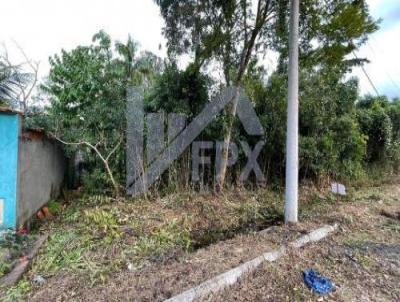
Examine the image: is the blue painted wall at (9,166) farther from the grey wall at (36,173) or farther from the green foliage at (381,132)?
the green foliage at (381,132)

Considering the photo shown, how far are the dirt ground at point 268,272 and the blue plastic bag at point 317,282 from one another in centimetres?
5

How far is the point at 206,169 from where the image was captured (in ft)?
16.2

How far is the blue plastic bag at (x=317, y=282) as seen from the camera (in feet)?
6.73

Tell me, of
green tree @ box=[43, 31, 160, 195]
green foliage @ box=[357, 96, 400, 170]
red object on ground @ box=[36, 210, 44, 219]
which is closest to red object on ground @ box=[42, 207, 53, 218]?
red object on ground @ box=[36, 210, 44, 219]

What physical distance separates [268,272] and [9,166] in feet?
9.51

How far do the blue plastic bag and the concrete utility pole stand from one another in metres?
1.20

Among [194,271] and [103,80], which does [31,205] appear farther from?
[194,271]

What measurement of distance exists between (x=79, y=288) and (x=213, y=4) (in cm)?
452

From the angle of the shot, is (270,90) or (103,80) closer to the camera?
(103,80)

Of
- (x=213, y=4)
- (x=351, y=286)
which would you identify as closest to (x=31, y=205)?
(x=351, y=286)

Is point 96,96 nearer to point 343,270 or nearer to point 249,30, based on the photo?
point 249,30

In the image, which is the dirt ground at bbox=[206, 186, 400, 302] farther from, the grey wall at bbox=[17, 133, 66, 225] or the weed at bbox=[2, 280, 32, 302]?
the grey wall at bbox=[17, 133, 66, 225]

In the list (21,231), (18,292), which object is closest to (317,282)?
(18,292)

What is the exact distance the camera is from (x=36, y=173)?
390 cm
